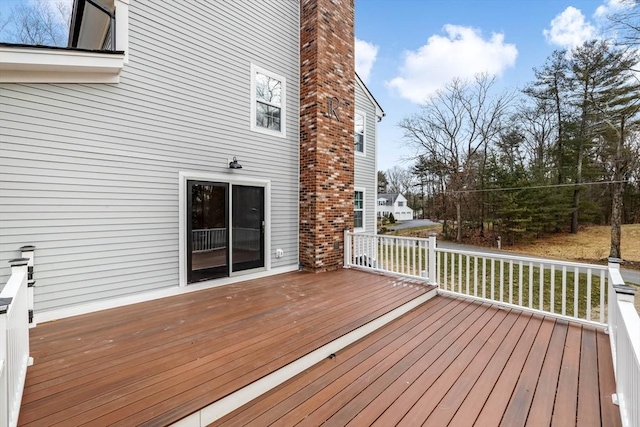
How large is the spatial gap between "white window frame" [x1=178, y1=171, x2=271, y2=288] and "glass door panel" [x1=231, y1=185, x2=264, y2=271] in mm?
80

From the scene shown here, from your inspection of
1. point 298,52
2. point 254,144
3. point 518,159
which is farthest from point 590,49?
point 254,144

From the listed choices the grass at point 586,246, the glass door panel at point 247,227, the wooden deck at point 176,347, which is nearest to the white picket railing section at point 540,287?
the wooden deck at point 176,347

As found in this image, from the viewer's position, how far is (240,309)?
3912 millimetres

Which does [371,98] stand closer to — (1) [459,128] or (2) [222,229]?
(2) [222,229]

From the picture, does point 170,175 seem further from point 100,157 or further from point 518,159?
point 518,159

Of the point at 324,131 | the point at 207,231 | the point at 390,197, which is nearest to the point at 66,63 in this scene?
the point at 207,231

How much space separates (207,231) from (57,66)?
112 inches

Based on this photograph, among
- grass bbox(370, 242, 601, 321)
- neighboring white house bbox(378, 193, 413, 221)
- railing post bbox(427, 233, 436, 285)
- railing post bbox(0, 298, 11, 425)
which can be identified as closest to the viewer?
railing post bbox(0, 298, 11, 425)

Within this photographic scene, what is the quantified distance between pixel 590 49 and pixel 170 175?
1985cm

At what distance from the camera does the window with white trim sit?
9.67m

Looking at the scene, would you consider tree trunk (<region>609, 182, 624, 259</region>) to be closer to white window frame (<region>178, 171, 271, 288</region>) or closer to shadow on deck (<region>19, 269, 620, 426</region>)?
shadow on deck (<region>19, 269, 620, 426</region>)

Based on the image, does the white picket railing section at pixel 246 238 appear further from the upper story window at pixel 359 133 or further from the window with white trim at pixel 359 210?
the upper story window at pixel 359 133

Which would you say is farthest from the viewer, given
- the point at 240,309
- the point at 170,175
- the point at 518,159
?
the point at 518,159

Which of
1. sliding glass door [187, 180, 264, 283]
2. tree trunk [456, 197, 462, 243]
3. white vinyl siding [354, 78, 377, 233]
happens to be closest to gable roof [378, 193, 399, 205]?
tree trunk [456, 197, 462, 243]
